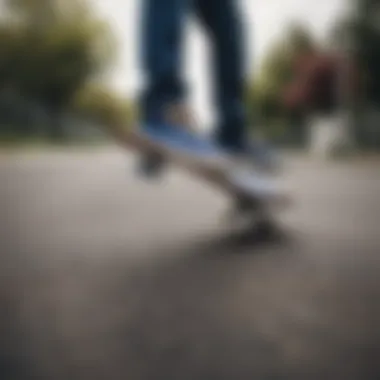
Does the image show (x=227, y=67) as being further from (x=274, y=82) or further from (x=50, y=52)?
(x=50, y=52)

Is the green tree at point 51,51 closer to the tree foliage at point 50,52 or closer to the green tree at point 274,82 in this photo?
the tree foliage at point 50,52

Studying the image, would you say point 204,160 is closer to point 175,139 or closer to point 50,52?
point 175,139

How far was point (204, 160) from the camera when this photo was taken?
60cm

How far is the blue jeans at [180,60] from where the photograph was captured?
0.61 meters

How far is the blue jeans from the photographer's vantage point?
608mm

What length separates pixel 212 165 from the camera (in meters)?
0.60

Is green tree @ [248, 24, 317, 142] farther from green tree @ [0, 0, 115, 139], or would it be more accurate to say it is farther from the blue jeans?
green tree @ [0, 0, 115, 139]

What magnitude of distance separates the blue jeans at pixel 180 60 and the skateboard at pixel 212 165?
16 millimetres

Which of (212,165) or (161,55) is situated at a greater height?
(161,55)

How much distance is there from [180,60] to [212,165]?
10 centimetres

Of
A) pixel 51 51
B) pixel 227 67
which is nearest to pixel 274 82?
pixel 227 67

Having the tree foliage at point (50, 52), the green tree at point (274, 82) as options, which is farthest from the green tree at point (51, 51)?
the green tree at point (274, 82)

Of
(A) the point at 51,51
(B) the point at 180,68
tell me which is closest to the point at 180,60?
(B) the point at 180,68

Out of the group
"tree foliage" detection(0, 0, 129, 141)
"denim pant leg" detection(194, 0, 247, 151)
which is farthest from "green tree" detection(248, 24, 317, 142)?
"tree foliage" detection(0, 0, 129, 141)
